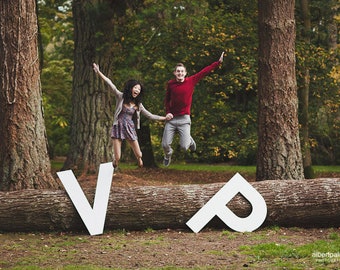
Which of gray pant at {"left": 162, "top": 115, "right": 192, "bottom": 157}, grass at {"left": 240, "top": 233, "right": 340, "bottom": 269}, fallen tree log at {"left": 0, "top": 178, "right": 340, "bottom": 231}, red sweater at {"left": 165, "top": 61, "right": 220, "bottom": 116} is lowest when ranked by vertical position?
grass at {"left": 240, "top": 233, "right": 340, "bottom": 269}

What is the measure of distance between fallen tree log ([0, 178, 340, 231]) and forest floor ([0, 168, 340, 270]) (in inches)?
6.5

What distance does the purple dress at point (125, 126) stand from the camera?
1165 centimetres

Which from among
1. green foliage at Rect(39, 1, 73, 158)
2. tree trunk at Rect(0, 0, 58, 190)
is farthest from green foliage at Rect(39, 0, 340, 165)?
tree trunk at Rect(0, 0, 58, 190)

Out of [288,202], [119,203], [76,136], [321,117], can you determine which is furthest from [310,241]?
[321,117]

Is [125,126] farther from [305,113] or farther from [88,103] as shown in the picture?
[305,113]

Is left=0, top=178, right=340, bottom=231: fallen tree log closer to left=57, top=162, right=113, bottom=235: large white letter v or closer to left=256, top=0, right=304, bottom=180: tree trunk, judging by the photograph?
left=57, top=162, right=113, bottom=235: large white letter v

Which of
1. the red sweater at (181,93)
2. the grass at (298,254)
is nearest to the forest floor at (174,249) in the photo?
the grass at (298,254)

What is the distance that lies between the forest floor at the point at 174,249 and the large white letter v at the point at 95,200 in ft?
0.76

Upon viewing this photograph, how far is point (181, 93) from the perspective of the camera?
11812mm

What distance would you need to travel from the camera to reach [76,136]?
55.1ft

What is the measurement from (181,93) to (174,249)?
3107 mm

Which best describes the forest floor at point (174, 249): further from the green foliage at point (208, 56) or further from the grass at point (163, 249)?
the green foliage at point (208, 56)

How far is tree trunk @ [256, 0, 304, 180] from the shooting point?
43.1 feet

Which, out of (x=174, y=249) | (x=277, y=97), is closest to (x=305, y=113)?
(x=277, y=97)
